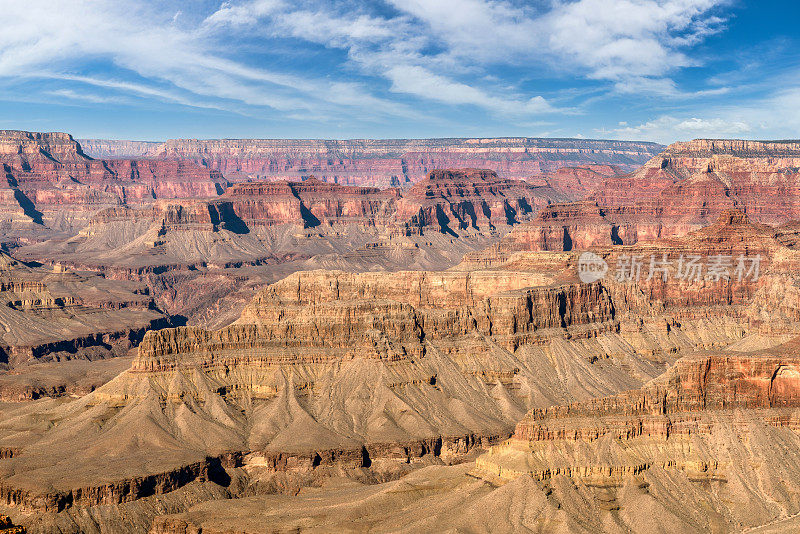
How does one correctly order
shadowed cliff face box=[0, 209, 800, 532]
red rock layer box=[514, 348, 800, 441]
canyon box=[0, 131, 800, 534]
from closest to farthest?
canyon box=[0, 131, 800, 534] → red rock layer box=[514, 348, 800, 441] → shadowed cliff face box=[0, 209, 800, 532]

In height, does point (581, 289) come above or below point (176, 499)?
above

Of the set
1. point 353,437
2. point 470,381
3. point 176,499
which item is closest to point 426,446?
point 353,437

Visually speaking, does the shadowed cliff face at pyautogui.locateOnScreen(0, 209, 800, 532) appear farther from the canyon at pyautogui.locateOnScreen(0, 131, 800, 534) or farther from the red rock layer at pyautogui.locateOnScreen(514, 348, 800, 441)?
the canyon at pyautogui.locateOnScreen(0, 131, 800, 534)

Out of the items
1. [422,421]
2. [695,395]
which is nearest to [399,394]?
[422,421]

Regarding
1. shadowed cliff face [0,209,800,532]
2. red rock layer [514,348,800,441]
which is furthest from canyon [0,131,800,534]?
shadowed cliff face [0,209,800,532]

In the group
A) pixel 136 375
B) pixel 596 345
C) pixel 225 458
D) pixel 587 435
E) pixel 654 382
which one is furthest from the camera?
pixel 596 345

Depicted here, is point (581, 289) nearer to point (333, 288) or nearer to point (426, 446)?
point (333, 288)

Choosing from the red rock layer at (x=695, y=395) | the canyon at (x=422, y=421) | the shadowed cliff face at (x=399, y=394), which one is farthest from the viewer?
the shadowed cliff face at (x=399, y=394)

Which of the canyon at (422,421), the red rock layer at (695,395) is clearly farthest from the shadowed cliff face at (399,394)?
the canyon at (422,421)

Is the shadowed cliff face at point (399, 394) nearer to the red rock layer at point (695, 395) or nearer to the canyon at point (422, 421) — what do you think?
the red rock layer at point (695, 395)

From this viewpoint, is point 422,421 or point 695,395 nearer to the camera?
point 695,395

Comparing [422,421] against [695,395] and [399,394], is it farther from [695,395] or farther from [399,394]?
[695,395]
